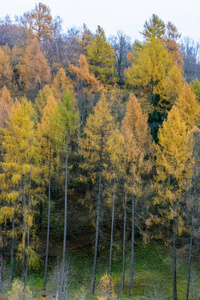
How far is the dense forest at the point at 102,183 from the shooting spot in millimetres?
15250

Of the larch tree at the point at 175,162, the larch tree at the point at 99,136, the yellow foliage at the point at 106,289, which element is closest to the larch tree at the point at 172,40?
the larch tree at the point at 175,162

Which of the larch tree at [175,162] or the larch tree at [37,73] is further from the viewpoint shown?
the larch tree at [37,73]

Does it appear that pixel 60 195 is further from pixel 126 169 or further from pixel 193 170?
pixel 193 170

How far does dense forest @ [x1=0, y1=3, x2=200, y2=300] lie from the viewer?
15250 mm

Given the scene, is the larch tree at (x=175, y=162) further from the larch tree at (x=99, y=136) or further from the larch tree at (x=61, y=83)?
the larch tree at (x=61, y=83)

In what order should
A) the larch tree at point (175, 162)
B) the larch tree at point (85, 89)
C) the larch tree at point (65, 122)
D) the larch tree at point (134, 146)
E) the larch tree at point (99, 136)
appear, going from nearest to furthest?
the larch tree at point (175, 162), the larch tree at point (65, 122), the larch tree at point (99, 136), the larch tree at point (134, 146), the larch tree at point (85, 89)

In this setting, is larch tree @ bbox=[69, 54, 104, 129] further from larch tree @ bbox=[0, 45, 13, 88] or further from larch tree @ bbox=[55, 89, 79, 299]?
larch tree @ bbox=[55, 89, 79, 299]

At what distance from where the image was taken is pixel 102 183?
17.0 metres

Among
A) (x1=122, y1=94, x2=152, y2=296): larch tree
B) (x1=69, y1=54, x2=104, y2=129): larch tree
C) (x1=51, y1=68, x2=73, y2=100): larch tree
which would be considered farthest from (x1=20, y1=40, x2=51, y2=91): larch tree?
(x1=122, y1=94, x2=152, y2=296): larch tree

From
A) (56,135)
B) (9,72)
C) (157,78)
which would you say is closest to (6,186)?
(56,135)

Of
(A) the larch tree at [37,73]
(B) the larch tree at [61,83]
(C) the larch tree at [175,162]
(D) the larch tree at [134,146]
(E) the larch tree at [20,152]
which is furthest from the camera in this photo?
(A) the larch tree at [37,73]

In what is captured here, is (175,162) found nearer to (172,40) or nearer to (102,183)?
(102,183)

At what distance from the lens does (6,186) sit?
1585 centimetres

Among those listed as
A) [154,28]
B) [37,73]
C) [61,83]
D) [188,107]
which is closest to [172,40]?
[154,28]
